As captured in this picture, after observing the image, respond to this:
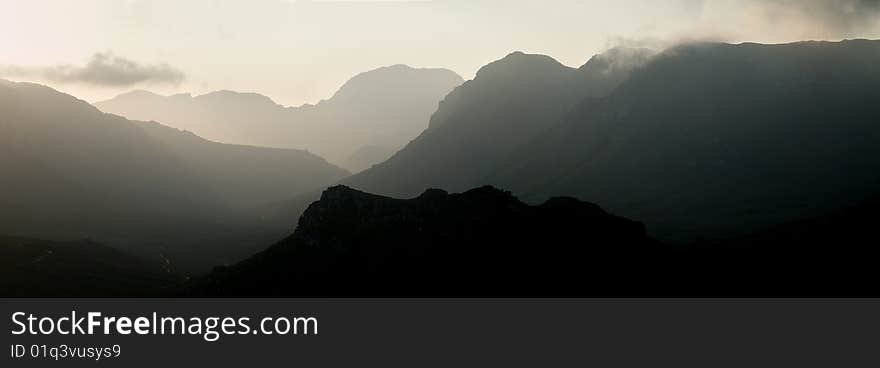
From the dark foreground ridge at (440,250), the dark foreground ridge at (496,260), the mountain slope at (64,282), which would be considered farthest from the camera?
the mountain slope at (64,282)

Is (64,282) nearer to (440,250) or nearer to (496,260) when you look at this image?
(440,250)

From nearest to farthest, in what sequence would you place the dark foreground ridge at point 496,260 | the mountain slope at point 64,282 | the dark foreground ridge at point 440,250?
the dark foreground ridge at point 496,260 → the dark foreground ridge at point 440,250 → the mountain slope at point 64,282

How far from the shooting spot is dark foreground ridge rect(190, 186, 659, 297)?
108062 millimetres

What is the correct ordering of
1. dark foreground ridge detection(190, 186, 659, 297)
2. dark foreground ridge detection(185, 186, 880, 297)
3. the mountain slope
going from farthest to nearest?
the mountain slope, dark foreground ridge detection(190, 186, 659, 297), dark foreground ridge detection(185, 186, 880, 297)

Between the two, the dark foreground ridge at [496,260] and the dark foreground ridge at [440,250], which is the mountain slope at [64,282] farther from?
the dark foreground ridge at [440,250]

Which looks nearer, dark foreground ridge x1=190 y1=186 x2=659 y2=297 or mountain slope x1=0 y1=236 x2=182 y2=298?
dark foreground ridge x1=190 y1=186 x2=659 y2=297

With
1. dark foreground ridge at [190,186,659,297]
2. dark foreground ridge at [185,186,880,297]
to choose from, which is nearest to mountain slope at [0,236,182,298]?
dark foreground ridge at [185,186,880,297]

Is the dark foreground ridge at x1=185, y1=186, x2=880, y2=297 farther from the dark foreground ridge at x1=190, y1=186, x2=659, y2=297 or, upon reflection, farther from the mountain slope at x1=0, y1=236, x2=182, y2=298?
the mountain slope at x1=0, y1=236, x2=182, y2=298

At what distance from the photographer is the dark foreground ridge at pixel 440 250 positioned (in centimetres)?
10806

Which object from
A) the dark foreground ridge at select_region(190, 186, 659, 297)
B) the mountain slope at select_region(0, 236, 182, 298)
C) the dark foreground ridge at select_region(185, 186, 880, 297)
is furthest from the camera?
the mountain slope at select_region(0, 236, 182, 298)

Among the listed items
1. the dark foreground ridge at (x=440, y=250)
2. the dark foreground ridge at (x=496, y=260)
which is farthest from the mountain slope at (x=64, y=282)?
the dark foreground ridge at (x=440, y=250)

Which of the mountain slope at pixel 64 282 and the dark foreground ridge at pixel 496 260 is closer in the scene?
the dark foreground ridge at pixel 496 260

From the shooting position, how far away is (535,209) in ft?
409
